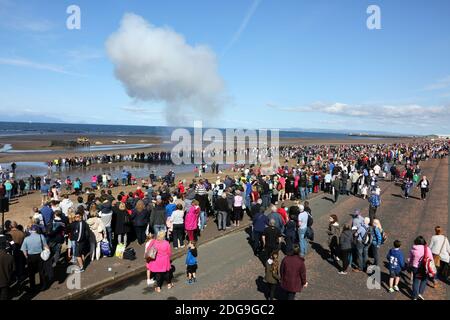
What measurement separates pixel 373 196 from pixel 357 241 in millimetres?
5783

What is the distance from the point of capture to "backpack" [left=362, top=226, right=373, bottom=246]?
932cm

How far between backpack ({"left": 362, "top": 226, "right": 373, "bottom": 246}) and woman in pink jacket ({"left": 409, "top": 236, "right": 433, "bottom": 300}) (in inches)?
54.8

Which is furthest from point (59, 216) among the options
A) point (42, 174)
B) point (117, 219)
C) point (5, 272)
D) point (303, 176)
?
point (42, 174)

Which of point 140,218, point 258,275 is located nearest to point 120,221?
point 140,218

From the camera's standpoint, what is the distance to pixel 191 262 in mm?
8555

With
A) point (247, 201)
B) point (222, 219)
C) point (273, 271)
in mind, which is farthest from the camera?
point (247, 201)

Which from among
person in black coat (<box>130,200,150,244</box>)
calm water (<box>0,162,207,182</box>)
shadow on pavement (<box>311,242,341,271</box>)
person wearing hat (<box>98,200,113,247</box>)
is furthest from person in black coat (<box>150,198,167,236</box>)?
calm water (<box>0,162,207,182</box>)

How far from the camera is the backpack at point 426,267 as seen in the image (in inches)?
300

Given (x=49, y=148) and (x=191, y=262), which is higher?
(x=49, y=148)

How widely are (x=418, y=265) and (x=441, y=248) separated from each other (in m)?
1.33

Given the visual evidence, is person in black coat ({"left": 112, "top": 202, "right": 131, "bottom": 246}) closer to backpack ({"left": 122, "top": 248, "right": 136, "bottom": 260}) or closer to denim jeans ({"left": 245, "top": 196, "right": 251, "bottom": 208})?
backpack ({"left": 122, "top": 248, "right": 136, "bottom": 260})

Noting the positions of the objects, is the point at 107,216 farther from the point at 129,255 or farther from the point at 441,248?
the point at 441,248

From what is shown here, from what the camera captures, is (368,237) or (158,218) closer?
(368,237)
